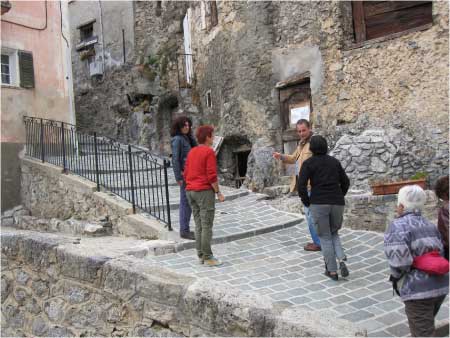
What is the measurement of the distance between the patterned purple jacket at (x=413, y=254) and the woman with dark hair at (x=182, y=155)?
3401mm

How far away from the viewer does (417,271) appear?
9.37 feet

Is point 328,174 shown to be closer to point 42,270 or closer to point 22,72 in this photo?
point 42,270

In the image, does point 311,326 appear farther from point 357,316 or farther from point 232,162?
point 232,162

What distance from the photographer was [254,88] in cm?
1093

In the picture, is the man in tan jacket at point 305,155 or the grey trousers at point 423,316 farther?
the man in tan jacket at point 305,155

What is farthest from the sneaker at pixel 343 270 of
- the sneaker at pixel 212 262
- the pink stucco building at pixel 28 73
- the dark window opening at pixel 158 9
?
the dark window opening at pixel 158 9

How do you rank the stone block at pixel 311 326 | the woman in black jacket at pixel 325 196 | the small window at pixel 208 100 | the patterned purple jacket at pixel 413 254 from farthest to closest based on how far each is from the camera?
1. the small window at pixel 208 100
2. the woman in black jacket at pixel 325 196
3. the patterned purple jacket at pixel 413 254
4. the stone block at pixel 311 326

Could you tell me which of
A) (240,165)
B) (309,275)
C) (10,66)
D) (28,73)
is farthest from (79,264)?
(240,165)

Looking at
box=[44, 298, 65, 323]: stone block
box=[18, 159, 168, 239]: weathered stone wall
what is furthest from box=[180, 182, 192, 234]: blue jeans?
box=[44, 298, 65, 323]: stone block

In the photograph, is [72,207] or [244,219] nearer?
[244,219]

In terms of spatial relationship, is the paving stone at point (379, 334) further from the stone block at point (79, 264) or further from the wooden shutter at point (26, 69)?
the wooden shutter at point (26, 69)

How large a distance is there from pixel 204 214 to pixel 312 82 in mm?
5761

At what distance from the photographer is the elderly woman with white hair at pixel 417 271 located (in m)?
2.83

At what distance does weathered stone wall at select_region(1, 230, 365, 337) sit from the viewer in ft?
9.85
